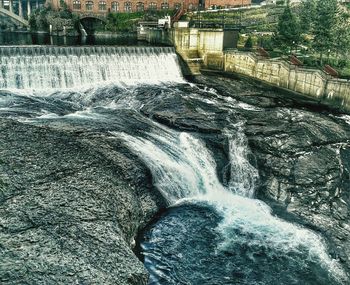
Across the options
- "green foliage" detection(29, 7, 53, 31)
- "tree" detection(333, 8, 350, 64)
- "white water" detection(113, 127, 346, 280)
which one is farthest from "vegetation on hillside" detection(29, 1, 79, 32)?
"white water" detection(113, 127, 346, 280)

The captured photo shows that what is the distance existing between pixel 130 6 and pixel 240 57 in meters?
47.9

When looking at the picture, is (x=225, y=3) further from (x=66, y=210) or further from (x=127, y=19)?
(x=66, y=210)

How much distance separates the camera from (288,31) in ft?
146

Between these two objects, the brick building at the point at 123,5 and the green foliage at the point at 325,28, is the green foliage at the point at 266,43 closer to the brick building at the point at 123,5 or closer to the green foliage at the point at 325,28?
the green foliage at the point at 325,28

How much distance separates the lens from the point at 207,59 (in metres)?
44.4

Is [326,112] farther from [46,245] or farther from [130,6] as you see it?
[130,6]

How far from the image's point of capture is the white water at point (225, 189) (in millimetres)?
16156

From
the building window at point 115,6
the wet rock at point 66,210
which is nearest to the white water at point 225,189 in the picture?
the wet rock at point 66,210

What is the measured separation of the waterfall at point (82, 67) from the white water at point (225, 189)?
15.1 m

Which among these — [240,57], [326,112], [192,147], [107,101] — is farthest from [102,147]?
[240,57]

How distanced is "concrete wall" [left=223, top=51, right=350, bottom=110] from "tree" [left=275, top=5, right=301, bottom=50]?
7541 mm

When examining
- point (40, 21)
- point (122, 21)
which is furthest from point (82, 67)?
point (122, 21)

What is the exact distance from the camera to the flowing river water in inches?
570

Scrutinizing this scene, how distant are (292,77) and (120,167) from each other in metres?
25.6
